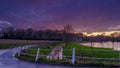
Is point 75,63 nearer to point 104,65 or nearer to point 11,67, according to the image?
point 104,65

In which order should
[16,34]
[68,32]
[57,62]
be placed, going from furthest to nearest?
[16,34]
[68,32]
[57,62]

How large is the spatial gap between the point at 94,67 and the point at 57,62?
3782 mm

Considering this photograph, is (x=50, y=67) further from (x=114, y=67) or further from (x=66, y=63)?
(x=114, y=67)

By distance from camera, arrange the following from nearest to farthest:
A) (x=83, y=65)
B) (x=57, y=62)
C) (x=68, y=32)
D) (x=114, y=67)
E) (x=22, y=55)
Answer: (x=114, y=67)
(x=83, y=65)
(x=57, y=62)
(x=22, y=55)
(x=68, y=32)

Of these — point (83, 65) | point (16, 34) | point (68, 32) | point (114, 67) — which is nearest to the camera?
point (114, 67)

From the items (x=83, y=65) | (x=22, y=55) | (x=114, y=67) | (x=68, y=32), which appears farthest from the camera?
(x=68, y=32)

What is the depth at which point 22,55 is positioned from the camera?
28.5 metres

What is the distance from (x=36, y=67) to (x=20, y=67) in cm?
114

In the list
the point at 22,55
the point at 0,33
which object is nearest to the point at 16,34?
the point at 0,33

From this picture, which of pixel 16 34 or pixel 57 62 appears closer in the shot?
pixel 57 62

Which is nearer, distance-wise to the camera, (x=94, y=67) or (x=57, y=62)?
(x=94, y=67)

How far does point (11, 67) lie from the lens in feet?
57.9

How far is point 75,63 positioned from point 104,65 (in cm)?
226

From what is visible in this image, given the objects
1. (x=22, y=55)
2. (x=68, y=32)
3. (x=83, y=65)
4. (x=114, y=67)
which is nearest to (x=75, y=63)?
(x=83, y=65)
